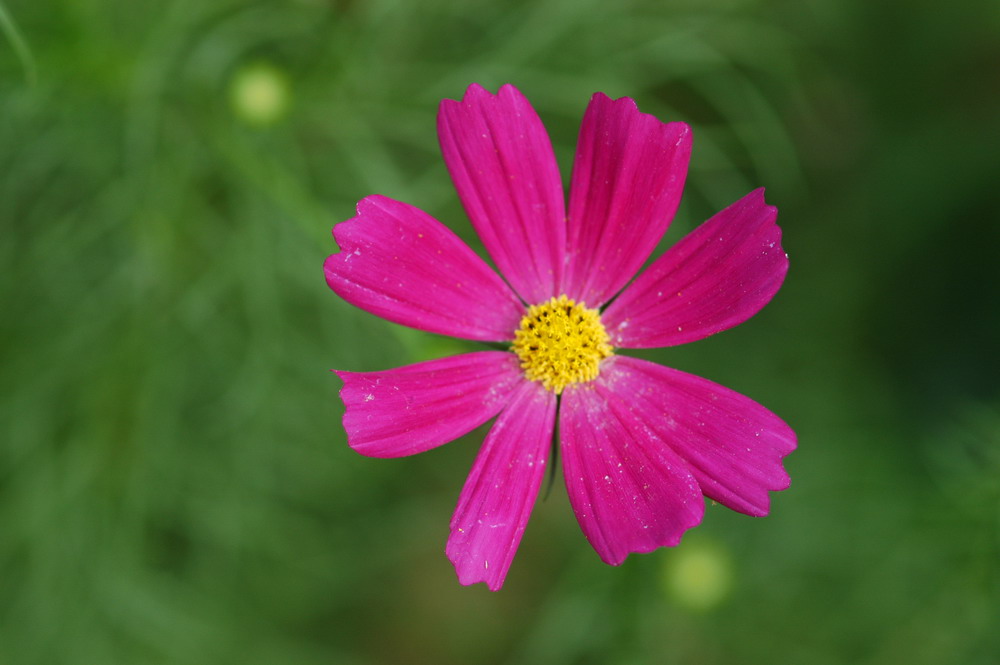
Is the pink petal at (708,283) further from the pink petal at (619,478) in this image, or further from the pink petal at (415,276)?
the pink petal at (415,276)

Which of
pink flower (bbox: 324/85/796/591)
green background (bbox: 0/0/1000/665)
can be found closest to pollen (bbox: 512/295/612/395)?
pink flower (bbox: 324/85/796/591)

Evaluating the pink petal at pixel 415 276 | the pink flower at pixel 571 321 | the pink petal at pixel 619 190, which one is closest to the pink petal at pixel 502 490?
the pink flower at pixel 571 321

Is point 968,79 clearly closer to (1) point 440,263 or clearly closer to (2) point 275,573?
(1) point 440,263

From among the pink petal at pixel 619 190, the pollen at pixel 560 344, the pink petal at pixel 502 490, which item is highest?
the pink petal at pixel 619 190

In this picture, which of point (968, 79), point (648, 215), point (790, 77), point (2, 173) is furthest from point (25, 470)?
point (968, 79)

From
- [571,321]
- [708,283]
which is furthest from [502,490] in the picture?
[708,283]
